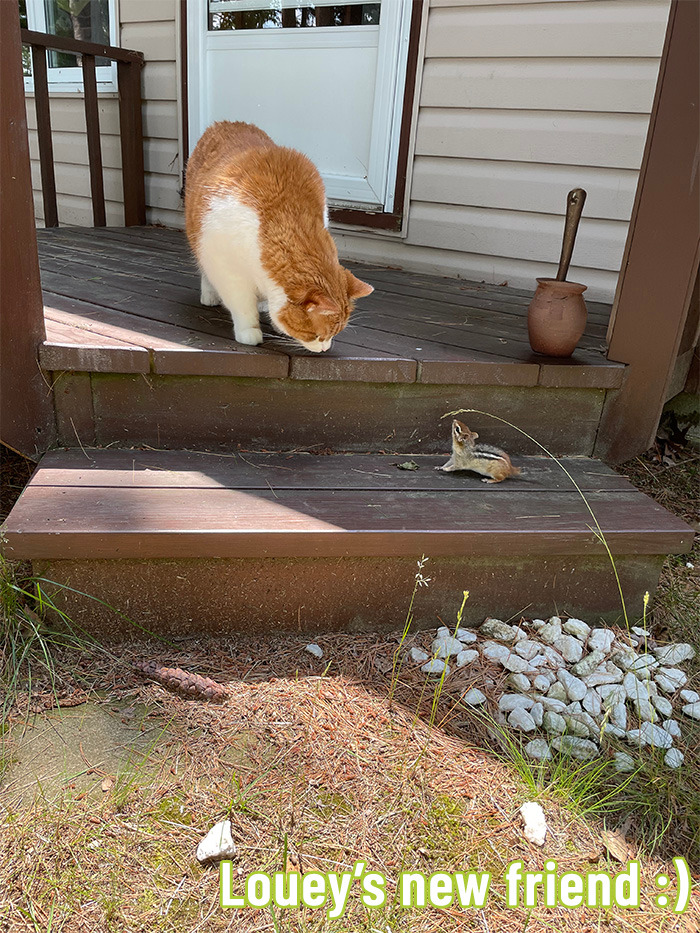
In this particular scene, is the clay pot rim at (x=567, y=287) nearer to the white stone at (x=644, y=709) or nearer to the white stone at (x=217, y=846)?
the white stone at (x=644, y=709)

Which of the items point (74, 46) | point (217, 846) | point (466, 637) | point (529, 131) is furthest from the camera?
point (74, 46)

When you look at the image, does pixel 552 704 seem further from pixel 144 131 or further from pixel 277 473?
pixel 144 131

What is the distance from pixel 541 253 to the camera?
305 cm

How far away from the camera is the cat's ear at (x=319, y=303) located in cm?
170

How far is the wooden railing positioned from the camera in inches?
142

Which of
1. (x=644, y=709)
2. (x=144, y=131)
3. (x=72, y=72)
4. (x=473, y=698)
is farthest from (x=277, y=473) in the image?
(x=72, y=72)

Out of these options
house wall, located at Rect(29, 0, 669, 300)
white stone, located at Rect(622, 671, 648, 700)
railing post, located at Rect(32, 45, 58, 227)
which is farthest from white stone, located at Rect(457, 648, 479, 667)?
railing post, located at Rect(32, 45, 58, 227)

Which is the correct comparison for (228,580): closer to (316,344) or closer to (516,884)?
(316,344)

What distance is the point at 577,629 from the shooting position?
1731 millimetres

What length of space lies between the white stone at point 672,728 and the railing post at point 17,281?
1.68m

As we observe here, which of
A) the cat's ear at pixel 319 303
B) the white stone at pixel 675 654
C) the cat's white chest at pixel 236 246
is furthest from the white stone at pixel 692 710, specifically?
the cat's white chest at pixel 236 246

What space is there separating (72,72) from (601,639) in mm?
4594

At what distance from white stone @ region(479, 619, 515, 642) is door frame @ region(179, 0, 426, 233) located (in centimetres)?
227

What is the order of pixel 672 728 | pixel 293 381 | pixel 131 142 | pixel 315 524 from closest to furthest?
pixel 672 728
pixel 315 524
pixel 293 381
pixel 131 142
